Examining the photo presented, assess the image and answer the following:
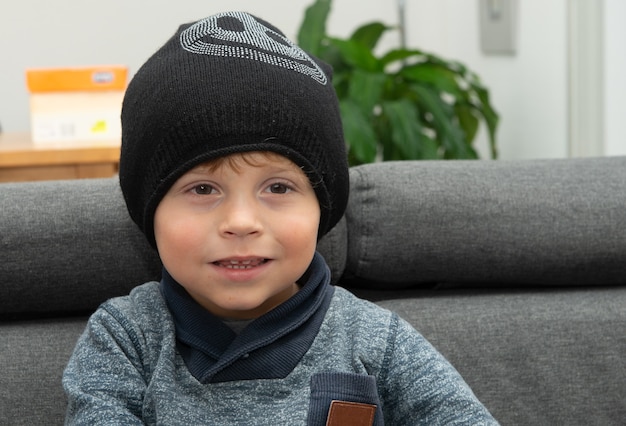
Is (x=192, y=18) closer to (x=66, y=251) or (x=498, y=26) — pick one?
(x=498, y=26)

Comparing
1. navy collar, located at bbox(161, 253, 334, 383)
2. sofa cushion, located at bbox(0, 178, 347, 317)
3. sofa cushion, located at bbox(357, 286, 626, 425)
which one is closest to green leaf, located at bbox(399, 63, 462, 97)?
sofa cushion, located at bbox(357, 286, 626, 425)

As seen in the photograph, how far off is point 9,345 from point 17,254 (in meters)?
0.12

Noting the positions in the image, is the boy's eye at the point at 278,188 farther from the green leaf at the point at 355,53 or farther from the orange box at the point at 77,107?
the green leaf at the point at 355,53

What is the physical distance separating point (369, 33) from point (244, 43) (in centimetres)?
233

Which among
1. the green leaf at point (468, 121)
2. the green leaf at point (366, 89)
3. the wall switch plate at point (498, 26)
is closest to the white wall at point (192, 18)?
the wall switch plate at point (498, 26)

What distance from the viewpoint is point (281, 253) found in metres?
1.16

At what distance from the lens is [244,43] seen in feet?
3.80

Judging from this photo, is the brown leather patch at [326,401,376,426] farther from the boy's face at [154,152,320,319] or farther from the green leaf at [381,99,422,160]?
the green leaf at [381,99,422,160]

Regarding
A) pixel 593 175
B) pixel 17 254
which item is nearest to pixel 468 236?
pixel 593 175

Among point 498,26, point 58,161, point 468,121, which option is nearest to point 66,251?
point 58,161

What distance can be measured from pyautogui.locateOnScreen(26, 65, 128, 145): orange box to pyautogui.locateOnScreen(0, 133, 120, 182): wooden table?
13 cm

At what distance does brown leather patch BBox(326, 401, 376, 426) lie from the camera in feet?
3.75

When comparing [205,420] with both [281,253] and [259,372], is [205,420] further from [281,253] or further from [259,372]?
[281,253]

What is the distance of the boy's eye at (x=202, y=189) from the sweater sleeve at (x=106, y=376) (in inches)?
7.2
